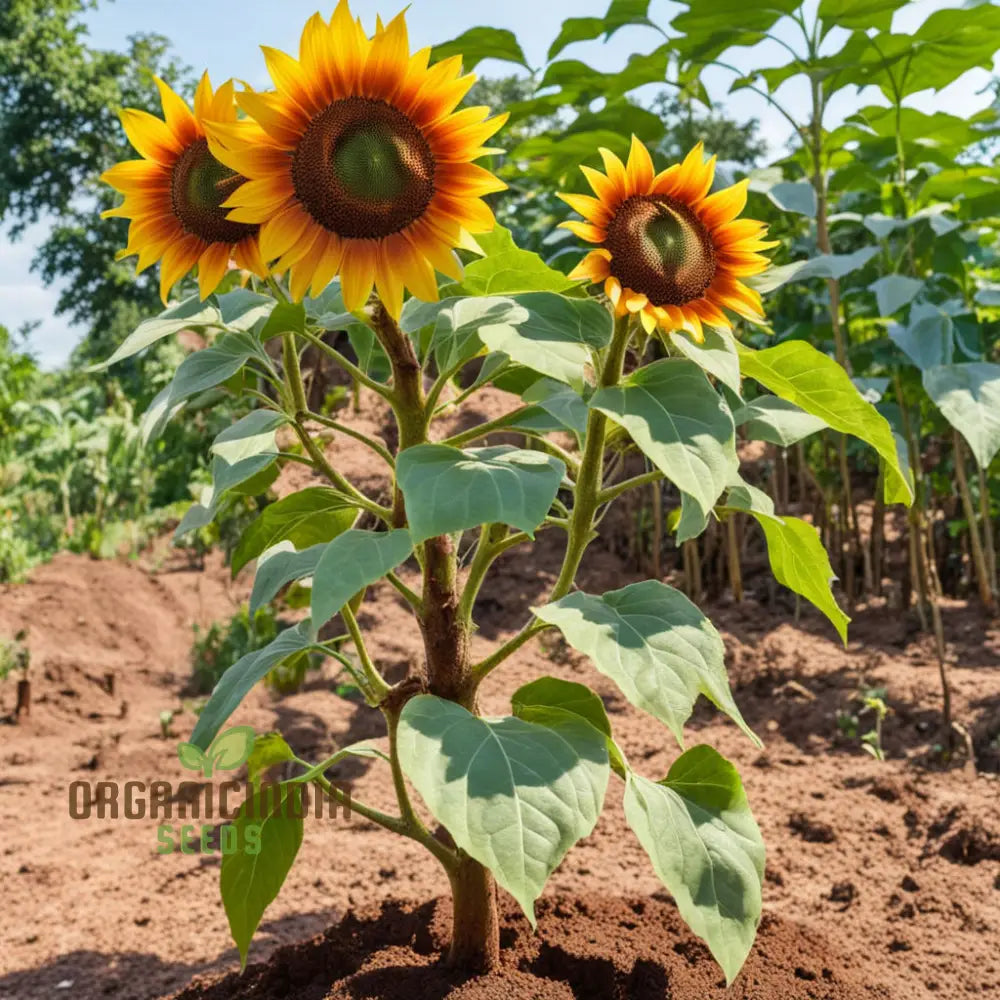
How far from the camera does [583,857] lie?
2.42 meters

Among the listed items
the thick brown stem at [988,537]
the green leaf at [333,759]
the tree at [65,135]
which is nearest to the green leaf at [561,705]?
the green leaf at [333,759]

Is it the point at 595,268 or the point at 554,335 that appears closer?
the point at 554,335

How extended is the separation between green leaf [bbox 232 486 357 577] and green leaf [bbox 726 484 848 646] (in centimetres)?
57

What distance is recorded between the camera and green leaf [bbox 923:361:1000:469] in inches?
94.3

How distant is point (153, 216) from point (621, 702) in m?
2.50

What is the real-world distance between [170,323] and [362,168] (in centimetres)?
32

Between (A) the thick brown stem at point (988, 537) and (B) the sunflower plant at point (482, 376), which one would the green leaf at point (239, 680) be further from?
Result: (A) the thick brown stem at point (988, 537)

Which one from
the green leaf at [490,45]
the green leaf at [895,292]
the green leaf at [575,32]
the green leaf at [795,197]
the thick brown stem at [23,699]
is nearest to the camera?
the green leaf at [895,292]

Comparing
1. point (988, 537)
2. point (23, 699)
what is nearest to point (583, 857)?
point (988, 537)

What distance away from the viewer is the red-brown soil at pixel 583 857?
1657 millimetres

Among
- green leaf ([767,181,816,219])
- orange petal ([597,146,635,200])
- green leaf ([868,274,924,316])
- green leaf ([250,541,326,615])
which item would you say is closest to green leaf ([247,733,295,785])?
green leaf ([250,541,326,615])

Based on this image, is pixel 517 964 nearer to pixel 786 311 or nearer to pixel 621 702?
pixel 621 702

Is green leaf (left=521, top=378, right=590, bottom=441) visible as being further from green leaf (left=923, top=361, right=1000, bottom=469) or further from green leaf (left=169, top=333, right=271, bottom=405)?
green leaf (left=923, top=361, right=1000, bottom=469)

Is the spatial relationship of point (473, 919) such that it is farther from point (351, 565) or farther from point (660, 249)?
point (660, 249)
